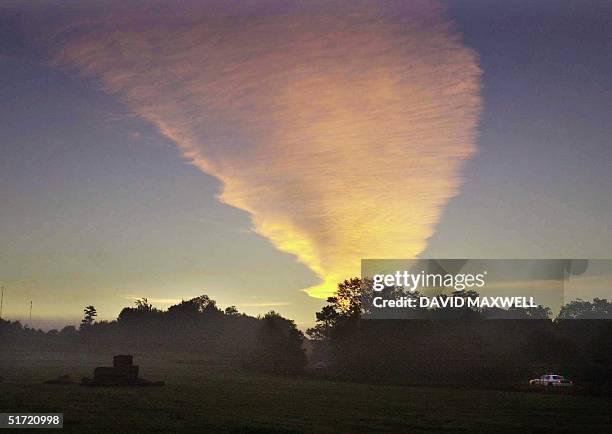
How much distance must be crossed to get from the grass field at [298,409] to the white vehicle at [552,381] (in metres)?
6.33

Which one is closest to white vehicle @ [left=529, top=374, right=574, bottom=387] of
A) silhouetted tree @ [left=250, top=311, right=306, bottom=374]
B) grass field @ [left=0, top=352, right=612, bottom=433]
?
grass field @ [left=0, top=352, right=612, bottom=433]

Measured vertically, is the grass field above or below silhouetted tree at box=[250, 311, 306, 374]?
below

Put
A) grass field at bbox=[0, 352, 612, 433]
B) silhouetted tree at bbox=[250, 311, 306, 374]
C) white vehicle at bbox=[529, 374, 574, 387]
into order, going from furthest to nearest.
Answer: silhouetted tree at bbox=[250, 311, 306, 374] < white vehicle at bbox=[529, 374, 574, 387] < grass field at bbox=[0, 352, 612, 433]

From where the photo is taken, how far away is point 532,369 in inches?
2223

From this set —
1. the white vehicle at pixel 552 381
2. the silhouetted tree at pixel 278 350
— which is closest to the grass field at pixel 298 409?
the white vehicle at pixel 552 381

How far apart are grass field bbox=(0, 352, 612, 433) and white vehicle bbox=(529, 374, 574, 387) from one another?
6.33 meters

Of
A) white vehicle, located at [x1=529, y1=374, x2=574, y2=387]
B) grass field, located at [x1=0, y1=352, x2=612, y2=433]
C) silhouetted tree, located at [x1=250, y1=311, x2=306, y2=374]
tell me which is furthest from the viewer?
silhouetted tree, located at [x1=250, y1=311, x2=306, y2=374]

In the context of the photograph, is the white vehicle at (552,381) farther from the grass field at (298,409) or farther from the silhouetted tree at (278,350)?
the silhouetted tree at (278,350)

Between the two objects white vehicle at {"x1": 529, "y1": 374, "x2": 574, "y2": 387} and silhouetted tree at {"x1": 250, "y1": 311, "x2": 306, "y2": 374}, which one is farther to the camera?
silhouetted tree at {"x1": 250, "y1": 311, "x2": 306, "y2": 374}

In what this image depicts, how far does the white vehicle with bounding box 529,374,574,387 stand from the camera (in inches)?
1956

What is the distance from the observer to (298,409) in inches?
1257

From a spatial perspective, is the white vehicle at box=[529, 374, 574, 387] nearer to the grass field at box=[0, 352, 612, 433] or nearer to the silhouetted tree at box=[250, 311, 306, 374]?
the grass field at box=[0, 352, 612, 433]

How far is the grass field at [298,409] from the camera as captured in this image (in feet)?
83.3

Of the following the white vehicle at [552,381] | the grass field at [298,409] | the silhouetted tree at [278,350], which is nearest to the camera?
the grass field at [298,409]
